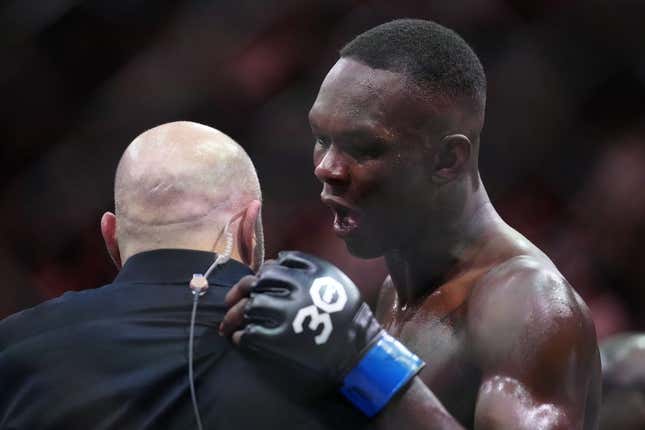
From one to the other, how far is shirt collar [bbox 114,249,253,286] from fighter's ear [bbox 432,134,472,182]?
35 cm

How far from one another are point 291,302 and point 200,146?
277mm

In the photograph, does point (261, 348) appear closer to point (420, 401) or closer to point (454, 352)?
point (420, 401)

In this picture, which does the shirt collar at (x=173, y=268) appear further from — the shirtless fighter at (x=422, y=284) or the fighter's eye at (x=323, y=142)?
the fighter's eye at (x=323, y=142)

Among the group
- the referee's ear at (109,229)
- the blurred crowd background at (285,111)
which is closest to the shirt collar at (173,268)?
the referee's ear at (109,229)

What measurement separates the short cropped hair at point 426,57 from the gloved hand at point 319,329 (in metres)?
0.36

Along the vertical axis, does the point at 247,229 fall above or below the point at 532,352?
above

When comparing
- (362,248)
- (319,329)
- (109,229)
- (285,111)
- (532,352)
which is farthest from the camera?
(285,111)

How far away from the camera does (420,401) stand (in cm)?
116

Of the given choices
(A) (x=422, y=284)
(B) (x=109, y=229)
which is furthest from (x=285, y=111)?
(B) (x=109, y=229)

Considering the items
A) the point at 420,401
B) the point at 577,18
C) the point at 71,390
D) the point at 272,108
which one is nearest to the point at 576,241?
the point at 577,18

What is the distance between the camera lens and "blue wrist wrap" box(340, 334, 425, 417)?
3.73ft

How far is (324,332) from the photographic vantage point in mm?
1117

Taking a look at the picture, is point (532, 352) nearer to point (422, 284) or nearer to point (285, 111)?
point (422, 284)

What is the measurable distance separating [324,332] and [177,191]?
264 mm
